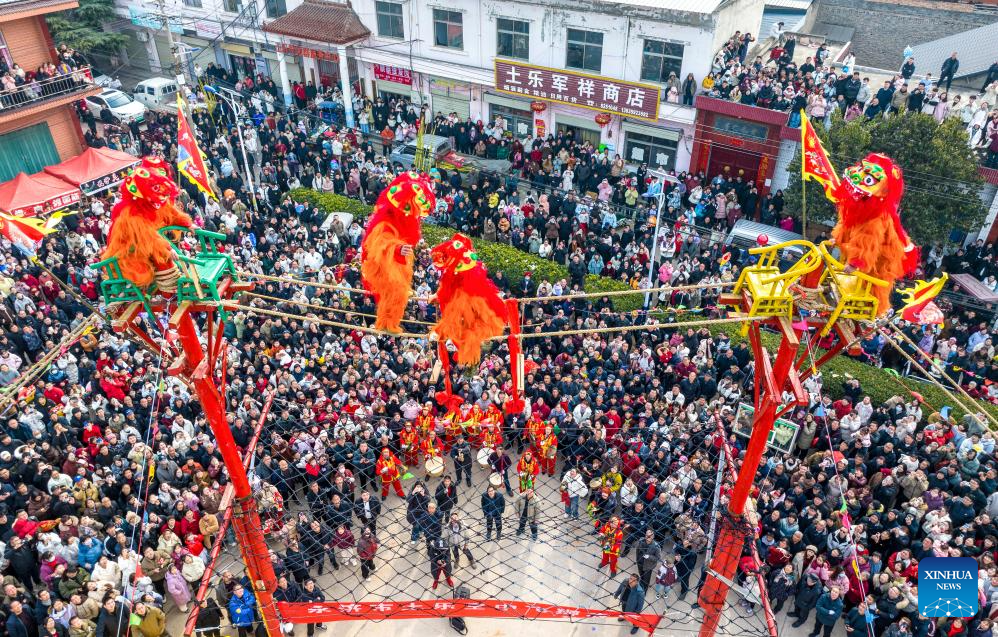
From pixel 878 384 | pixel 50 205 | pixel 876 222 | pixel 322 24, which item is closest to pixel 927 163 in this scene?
pixel 878 384

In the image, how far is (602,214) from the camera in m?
17.4

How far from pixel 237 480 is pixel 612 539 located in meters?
4.83

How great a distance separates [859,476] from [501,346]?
20.1 ft

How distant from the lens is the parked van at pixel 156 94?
973 inches

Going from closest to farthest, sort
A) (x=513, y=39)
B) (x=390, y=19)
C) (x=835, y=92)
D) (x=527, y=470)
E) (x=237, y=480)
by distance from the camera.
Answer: (x=237, y=480) → (x=527, y=470) → (x=835, y=92) → (x=513, y=39) → (x=390, y=19)

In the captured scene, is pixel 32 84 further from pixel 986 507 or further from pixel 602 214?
pixel 986 507

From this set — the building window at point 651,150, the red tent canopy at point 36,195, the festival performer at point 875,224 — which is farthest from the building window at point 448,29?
the festival performer at point 875,224

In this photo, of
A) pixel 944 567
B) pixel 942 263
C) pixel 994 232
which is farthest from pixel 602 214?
pixel 944 567

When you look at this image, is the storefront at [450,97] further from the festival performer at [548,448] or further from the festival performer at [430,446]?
the festival performer at [548,448]

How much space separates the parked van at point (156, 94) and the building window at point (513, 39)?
11622 millimetres

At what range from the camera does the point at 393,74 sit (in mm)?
22703

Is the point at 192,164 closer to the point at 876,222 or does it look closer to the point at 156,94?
the point at 876,222

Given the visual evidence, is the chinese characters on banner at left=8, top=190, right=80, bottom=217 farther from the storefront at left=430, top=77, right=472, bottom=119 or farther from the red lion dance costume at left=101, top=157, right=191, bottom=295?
the red lion dance costume at left=101, top=157, right=191, bottom=295

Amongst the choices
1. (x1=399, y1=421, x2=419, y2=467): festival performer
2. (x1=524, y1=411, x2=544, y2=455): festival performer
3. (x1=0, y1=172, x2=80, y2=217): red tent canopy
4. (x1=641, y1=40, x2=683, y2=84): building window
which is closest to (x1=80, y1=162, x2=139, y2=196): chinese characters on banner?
(x1=0, y1=172, x2=80, y2=217): red tent canopy
